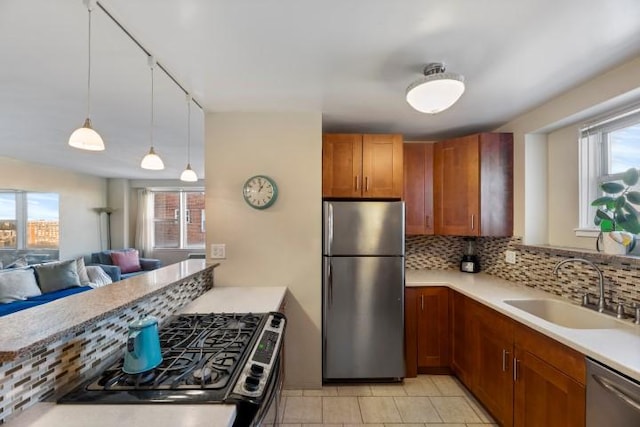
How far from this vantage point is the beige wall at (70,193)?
462cm

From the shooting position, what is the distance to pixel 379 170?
2535 millimetres

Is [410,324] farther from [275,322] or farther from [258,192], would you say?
[258,192]

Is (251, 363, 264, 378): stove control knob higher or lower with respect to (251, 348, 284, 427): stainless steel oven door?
higher

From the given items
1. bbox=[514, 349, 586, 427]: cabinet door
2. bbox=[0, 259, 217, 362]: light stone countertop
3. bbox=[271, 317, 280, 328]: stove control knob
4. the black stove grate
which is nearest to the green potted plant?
bbox=[514, 349, 586, 427]: cabinet door

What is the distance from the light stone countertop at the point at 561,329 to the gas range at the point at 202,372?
4.44 feet

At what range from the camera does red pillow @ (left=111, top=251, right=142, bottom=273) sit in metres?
5.60

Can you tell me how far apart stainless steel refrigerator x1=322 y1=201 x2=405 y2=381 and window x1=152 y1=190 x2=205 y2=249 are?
518cm

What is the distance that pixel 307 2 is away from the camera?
1160 millimetres

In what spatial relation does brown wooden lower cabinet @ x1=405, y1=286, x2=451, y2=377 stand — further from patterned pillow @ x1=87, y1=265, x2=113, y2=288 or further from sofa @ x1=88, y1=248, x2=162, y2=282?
sofa @ x1=88, y1=248, x2=162, y2=282

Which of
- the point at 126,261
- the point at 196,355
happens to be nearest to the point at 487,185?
the point at 196,355

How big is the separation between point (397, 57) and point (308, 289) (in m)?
1.78

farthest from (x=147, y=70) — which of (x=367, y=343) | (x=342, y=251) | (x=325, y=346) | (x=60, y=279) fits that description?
(x=60, y=279)

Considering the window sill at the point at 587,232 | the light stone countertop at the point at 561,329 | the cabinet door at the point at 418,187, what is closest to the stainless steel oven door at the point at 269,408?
the light stone countertop at the point at 561,329

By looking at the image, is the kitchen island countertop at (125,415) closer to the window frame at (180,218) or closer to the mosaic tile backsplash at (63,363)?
the mosaic tile backsplash at (63,363)
